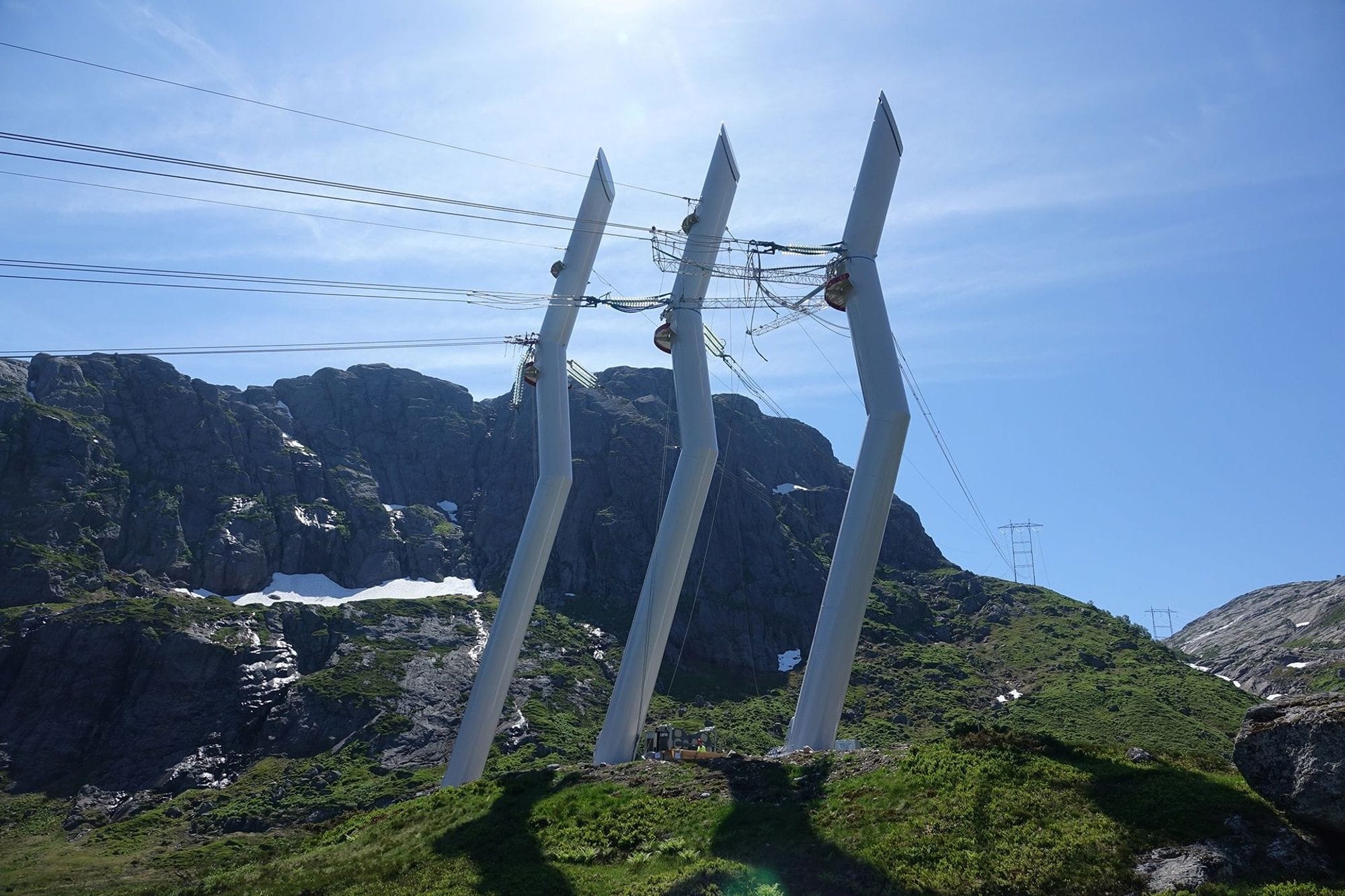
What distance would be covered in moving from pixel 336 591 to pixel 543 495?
299 feet

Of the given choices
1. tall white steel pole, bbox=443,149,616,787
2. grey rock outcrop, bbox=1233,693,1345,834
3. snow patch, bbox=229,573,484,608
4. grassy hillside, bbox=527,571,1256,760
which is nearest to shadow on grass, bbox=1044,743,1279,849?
grey rock outcrop, bbox=1233,693,1345,834

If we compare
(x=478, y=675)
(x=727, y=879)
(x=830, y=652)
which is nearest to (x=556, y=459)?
(x=478, y=675)

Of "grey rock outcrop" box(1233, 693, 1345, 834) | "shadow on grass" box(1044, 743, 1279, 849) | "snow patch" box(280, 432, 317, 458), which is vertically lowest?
"shadow on grass" box(1044, 743, 1279, 849)

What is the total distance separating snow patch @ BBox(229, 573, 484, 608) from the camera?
116562mm

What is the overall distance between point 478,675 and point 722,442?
117m

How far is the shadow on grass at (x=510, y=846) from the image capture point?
2258 centimetres

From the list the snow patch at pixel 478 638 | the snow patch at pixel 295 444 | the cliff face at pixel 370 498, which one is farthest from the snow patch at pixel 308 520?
the snow patch at pixel 478 638

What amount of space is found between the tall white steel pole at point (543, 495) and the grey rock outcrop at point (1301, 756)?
2545 cm

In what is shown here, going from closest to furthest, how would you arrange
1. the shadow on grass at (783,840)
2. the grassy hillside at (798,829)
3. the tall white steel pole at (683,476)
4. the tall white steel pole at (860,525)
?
1. the grassy hillside at (798,829)
2. the shadow on grass at (783,840)
3. the tall white steel pole at (860,525)
4. the tall white steel pole at (683,476)

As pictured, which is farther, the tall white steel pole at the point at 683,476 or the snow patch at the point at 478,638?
the snow patch at the point at 478,638

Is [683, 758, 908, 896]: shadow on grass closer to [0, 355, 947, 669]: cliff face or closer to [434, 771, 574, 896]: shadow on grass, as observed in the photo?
[434, 771, 574, 896]: shadow on grass

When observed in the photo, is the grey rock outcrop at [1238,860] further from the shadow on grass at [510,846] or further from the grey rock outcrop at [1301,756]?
the shadow on grass at [510,846]

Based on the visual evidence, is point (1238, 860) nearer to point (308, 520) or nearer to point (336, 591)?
point (336, 591)

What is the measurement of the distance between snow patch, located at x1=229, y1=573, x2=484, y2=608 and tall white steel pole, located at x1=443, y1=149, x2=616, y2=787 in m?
80.1
